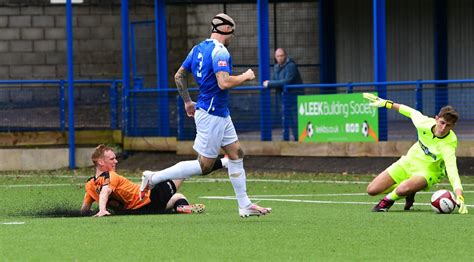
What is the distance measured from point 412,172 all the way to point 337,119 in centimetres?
900

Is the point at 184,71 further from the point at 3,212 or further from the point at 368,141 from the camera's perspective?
the point at 368,141

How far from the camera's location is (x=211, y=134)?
41.7 ft

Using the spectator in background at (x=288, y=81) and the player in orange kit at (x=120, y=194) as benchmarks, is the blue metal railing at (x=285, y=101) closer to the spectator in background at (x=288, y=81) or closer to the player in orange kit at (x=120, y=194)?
the spectator in background at (x=288, y=81)

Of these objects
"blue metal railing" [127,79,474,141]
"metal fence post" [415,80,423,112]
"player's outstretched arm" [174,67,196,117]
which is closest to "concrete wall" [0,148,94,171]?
"blue metal railing" [127,79,474,141]

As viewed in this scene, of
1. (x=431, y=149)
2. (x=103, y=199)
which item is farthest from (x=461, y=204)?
(x=103, y=199)

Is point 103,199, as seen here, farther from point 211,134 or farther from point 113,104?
point 113,104

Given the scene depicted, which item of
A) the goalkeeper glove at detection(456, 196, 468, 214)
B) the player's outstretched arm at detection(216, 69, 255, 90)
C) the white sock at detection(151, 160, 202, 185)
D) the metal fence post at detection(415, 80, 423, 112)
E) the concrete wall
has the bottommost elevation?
the concrete wall

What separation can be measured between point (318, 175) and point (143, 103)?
17.3 ft

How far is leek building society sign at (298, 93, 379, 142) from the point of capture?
77.4 feet

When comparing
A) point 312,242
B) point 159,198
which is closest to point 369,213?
point 159,198

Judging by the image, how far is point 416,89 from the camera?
22.9 metres

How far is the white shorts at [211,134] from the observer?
12.7 m

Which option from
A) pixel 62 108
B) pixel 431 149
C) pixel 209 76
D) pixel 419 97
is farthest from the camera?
pixel 62 108

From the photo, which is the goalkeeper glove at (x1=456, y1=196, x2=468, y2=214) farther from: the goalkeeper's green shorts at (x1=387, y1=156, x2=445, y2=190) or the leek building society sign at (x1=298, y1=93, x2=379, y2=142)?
the leek building society sign at (x1=298, y1=93, x2=379, y2=142)
